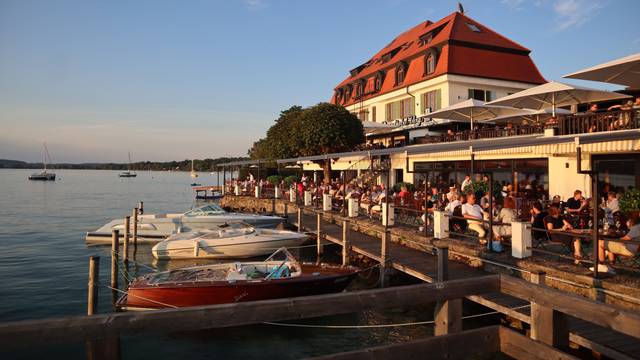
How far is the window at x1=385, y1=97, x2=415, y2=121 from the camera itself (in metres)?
34.9

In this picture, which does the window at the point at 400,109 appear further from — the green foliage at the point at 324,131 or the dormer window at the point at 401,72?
the green foliage at the point at 324,131

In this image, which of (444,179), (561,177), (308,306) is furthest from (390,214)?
(308,306)

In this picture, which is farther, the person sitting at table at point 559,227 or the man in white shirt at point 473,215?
the man in white shirt at point 473,215

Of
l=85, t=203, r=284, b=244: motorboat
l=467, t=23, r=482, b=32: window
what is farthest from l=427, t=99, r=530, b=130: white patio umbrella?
l=467, t=23, r=482, b=32: window

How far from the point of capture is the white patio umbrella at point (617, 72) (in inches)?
431

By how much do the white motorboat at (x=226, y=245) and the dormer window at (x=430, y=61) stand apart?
21043 mm

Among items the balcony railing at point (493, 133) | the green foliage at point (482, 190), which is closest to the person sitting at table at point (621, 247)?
the green foliage at point (482, 190)

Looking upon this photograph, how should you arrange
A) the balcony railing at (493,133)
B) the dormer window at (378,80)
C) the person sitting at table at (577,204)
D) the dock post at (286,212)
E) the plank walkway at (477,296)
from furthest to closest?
the dormer window at (378,80), the dock post at (286,212), the balcony railing at (493,133), the person sitting at table at (577,204), the plank walkway at (477,296)

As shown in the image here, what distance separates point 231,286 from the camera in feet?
34.5

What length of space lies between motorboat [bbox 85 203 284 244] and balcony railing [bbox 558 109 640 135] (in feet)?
47.1

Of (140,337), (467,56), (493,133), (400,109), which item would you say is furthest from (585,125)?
(400,109)

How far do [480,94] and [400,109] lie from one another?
276 inches

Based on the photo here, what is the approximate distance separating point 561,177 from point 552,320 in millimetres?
16615

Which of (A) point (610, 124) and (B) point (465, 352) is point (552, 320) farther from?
(A) point (610, 124)
